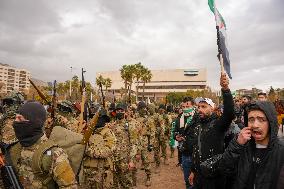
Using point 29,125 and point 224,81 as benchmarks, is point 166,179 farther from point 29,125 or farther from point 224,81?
point 29,125

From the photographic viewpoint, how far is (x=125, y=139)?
317 inches

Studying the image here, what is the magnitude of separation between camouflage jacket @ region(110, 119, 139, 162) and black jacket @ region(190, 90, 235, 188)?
2.58 meters

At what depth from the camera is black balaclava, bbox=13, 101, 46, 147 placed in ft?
11.3

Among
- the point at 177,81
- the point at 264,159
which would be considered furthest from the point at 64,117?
the point at 177,81

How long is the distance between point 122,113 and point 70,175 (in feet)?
17.0

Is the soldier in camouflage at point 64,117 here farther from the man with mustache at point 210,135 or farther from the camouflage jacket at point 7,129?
the man with mustache at point 210,135

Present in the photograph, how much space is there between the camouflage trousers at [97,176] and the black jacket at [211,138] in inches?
73.2

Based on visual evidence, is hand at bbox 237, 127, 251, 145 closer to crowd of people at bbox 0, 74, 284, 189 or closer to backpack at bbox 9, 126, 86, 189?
crowd of people at bbox 0, 74, 284, 189

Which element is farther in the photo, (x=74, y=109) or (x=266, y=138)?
(x=74, y=109)

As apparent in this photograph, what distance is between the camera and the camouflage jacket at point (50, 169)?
10.5 feet

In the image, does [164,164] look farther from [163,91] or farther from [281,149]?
[163,91]

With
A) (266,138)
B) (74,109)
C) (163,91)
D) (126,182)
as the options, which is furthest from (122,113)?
(163,91)

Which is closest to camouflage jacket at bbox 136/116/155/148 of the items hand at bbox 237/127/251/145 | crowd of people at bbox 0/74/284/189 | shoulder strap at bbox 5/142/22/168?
crowd of people at bbox 0/74/284/189

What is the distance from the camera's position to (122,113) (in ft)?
27.8
